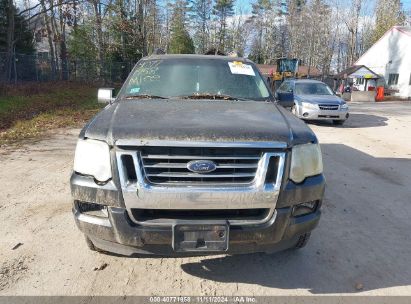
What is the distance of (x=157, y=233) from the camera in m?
2.59

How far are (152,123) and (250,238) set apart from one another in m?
1.13

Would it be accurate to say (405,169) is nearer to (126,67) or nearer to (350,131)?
(350,131)

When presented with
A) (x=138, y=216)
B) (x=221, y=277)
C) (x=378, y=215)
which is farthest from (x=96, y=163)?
(x=378, y=215)

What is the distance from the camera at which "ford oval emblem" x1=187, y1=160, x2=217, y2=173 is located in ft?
8.59

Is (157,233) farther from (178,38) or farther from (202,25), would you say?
(202,25)

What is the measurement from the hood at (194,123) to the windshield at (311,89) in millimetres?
11074

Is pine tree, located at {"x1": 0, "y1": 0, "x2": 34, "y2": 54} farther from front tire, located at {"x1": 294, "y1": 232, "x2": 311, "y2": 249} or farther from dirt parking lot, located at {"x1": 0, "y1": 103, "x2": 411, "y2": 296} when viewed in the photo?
front tire, located at {"x1": 294, "y1": 232, "x2": 311, "y2": 249}

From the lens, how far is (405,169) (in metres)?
7.14

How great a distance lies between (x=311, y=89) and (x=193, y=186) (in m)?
12.6

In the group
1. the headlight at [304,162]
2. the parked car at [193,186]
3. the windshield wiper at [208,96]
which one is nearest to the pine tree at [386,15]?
the windshield wiper at [208,96]

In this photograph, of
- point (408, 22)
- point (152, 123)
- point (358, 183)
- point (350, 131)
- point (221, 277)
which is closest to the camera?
point (152, 123)

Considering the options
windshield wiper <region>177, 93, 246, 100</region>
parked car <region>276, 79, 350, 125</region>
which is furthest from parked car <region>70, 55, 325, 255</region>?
parked car <region>276, 79, 350, 125</region>

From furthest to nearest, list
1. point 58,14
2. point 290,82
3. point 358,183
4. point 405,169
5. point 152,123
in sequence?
1. point 58,14
2. point 290,82
3. point 405,169
4. point 358,183
5. point 152,123

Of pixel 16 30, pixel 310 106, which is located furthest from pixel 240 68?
pixel 16 30
